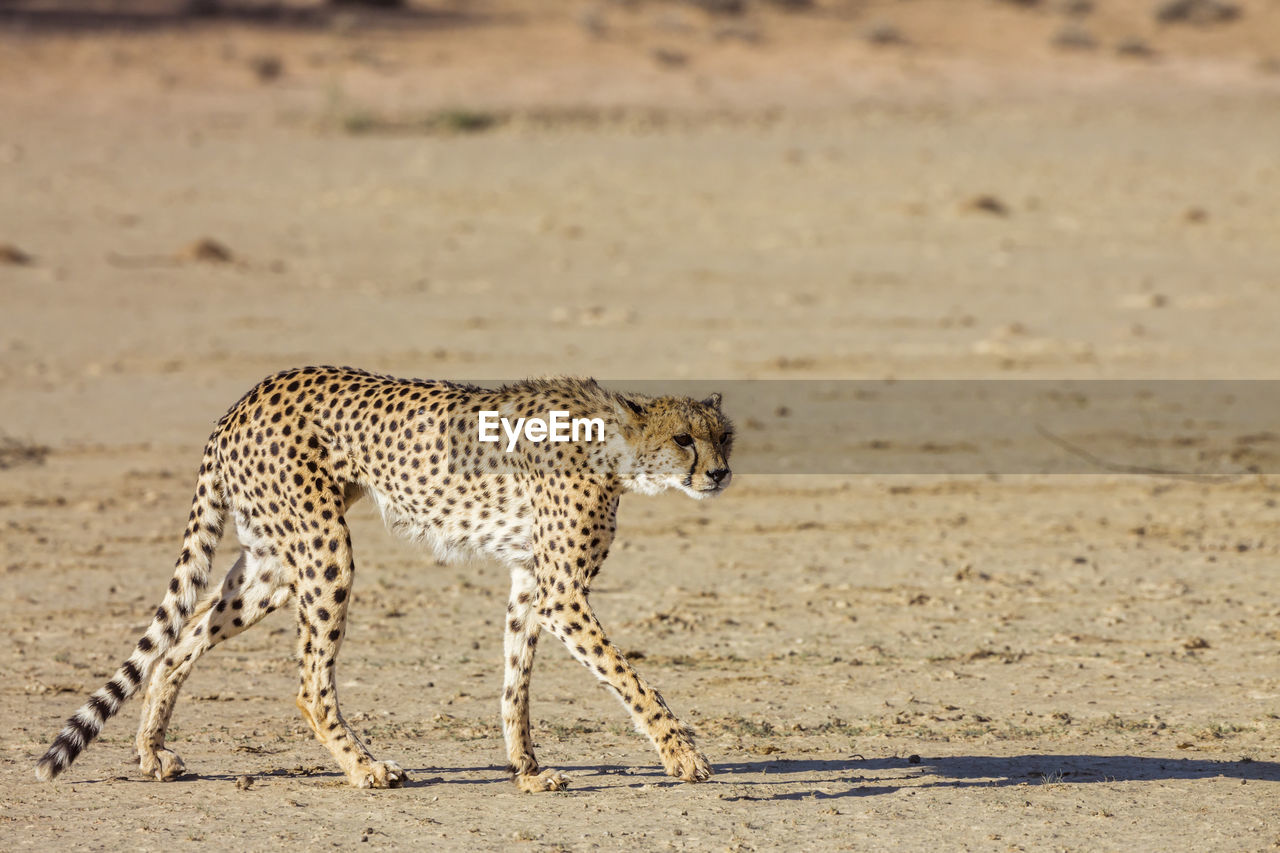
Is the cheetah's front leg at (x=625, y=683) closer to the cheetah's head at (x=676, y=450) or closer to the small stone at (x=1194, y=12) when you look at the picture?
the cheetah's head at (x=676, y=450)

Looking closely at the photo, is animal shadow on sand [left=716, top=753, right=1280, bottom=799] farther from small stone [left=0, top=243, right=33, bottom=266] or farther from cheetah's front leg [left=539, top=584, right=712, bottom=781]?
small stone [left=0, top=243, right=33, bottom=266]

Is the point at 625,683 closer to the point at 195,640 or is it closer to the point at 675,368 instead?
the point at 195,640

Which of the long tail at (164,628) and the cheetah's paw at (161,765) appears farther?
the cheetah's paw at (161,765)

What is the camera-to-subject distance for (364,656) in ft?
24.2

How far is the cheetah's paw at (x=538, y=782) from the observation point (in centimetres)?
566

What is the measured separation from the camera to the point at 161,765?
576 cm

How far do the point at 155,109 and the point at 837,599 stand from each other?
21700mm

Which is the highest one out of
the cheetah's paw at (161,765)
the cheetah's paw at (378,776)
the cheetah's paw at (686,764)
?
the cheetah's paw at (686,764)

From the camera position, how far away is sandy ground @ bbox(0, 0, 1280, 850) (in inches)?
229

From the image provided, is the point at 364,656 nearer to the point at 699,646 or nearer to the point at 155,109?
the point at 699,646

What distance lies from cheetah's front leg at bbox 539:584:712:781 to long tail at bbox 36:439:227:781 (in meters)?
1.20

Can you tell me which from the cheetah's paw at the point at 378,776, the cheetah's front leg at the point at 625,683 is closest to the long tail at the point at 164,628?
the cheetah's paw at the point at 378,776

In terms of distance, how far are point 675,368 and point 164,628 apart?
8232mm

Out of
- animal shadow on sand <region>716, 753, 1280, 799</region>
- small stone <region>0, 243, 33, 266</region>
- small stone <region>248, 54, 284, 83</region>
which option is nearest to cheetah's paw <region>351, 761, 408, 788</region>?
animal shadow on sand <region>716, 753, 1280, 799</region>
